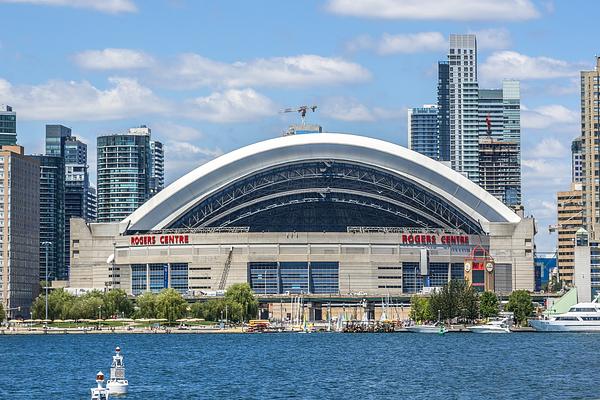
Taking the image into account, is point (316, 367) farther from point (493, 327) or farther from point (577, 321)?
Answer: point (577, 321)

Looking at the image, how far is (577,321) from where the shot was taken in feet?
627

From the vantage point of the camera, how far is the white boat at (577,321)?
191000mm

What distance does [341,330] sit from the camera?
647ft

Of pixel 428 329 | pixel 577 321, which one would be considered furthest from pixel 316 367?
pixel 577 321

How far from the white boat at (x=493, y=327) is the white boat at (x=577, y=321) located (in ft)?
13.9

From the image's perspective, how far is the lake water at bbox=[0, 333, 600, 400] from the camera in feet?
328

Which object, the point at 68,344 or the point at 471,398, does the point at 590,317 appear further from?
the point at 471,398

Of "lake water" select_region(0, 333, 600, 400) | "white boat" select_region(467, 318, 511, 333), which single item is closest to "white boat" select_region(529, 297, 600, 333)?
"white boat" select_region(467, 318, 511, 333)

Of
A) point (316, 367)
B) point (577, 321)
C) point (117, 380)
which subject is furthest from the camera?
point (577, 321)

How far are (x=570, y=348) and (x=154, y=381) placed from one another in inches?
2131

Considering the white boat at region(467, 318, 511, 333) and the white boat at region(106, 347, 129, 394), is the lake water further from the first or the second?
the white boat at region(467, 318, 511, 333)

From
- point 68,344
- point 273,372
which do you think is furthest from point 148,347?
point 273,372

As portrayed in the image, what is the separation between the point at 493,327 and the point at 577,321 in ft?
32.5

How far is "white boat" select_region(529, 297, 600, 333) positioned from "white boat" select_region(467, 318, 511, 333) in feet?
13.9
